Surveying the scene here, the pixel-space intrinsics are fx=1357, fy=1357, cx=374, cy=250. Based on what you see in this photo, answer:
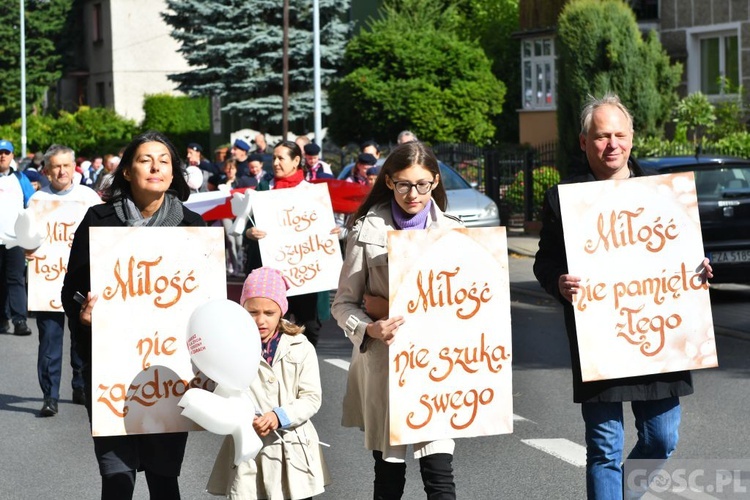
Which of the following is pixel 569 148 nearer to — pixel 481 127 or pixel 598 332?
pixel 481 127

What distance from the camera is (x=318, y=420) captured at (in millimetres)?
8914

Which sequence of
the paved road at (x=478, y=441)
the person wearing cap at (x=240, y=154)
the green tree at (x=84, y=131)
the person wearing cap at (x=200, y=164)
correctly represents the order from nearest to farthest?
the paved road at (x=478, y=441) → the person wearing cap at (x=240, y=154) → the person wearing cap at (x=200, y=164) → the green tree at (x=84, y=131)

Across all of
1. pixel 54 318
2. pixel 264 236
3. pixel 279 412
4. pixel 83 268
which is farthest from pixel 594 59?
pixel 279 412

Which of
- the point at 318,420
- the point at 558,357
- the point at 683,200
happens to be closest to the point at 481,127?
the point at 558,357

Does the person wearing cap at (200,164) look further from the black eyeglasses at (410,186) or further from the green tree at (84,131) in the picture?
the green tree at (84,131)

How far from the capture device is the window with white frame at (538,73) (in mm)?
38188

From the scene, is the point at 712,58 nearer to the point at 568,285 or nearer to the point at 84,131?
the point at 568,285

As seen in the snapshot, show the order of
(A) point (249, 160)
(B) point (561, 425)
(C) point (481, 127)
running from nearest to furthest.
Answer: (B) point (561, 425), (A) point (249, 160), (C) point (481, 127)

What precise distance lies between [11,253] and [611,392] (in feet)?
30.5

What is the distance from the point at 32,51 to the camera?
67312mm

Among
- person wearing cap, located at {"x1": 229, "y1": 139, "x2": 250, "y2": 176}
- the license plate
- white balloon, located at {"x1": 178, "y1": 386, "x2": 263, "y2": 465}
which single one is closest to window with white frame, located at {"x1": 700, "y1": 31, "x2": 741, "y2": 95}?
person wearing cap, located at {"x1": 229, "y1": 139, "x2": 250, "y2": 176}

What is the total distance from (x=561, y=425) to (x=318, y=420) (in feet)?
5.25

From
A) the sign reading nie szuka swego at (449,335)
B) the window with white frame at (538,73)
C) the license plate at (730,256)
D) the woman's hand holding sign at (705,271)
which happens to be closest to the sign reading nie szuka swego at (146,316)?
the sign reading nie szuka swego at (449,335)

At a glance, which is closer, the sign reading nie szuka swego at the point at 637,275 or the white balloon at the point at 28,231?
the sign reading nie szuka swego at the point at 637,275
